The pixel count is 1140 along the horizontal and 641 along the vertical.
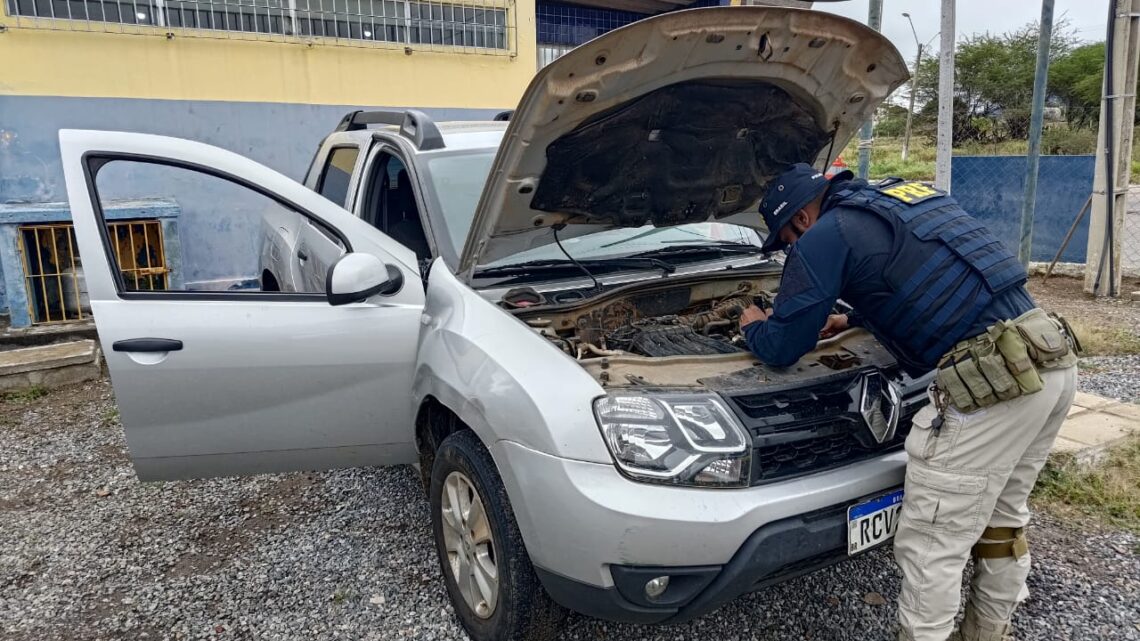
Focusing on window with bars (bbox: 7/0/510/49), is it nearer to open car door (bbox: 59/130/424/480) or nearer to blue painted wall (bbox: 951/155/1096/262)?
open car door (bbox: 59/130/424/480)

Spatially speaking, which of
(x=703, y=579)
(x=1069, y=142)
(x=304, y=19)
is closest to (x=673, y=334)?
(x=703, y=579)

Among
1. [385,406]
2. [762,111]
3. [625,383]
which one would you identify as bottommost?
[385,406]

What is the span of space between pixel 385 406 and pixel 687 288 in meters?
1.28

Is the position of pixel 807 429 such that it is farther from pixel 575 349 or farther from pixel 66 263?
pixel 66 263

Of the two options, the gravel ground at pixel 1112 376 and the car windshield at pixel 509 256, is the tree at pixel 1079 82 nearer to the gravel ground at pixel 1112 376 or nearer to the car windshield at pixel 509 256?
the gravel ground at pixel 1112 376

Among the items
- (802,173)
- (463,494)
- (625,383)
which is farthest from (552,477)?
(802,173)

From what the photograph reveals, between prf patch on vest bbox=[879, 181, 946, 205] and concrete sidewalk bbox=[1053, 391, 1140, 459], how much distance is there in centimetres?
199

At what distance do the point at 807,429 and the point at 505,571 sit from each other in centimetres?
95

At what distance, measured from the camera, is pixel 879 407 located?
88.4 inches

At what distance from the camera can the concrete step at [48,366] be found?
17.4 ft

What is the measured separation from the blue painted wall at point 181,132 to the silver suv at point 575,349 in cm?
519

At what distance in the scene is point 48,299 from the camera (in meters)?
6.50

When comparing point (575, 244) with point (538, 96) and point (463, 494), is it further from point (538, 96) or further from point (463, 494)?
point (463, 494)

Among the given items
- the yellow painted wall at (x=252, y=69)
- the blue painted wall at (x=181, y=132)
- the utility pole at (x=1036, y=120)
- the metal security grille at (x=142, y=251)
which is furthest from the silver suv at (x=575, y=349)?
the utility pole at (x=1036, y=120)
